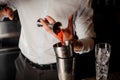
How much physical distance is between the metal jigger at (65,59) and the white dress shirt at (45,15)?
13.1 inches

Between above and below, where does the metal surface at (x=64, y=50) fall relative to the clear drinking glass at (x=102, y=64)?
above

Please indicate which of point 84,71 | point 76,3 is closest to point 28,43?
point 76,3

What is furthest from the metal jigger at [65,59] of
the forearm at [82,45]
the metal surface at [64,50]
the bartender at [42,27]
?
the bartender at [42,27]

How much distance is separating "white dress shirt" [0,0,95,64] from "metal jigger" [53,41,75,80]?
1.09ft

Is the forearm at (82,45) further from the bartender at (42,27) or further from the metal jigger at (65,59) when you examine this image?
the metal jigger at (65,59)

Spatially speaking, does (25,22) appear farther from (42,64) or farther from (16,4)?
(42,64)

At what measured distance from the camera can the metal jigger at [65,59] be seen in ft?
3.03

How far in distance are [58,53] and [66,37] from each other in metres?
0.09

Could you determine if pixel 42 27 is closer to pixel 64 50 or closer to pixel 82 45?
pixel 82 45

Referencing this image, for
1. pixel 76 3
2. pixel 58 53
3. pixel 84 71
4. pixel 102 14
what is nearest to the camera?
pixel 58 53

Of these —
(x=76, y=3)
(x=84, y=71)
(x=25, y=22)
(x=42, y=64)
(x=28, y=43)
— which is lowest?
(x=84, y=71)

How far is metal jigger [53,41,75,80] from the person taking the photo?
92 centimetres

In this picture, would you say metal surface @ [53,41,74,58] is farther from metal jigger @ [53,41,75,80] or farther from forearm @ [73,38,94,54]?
forearm @ [73,38,94,54]

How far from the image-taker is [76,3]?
1.34 metres
